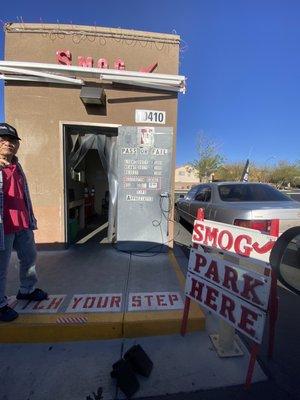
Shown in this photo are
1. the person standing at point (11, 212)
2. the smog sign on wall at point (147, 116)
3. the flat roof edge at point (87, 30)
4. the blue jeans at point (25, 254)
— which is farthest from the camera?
the smog sign on wall at point (147, 116)

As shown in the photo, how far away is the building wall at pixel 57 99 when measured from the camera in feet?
16.9

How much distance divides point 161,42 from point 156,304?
187 inches

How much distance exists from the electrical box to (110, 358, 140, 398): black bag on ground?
10.2ft

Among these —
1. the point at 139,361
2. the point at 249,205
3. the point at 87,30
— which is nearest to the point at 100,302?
the point at 139,361

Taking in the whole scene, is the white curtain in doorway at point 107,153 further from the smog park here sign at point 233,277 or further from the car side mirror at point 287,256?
the car side mirror at point 287,256

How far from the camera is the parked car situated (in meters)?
4.67

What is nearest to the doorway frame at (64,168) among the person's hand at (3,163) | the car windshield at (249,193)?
the person's hand at (3,163)

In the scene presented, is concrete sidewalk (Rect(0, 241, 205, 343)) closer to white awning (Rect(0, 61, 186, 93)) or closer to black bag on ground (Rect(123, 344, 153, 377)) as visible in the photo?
black bag on ground (Rect(123, 344, 153, 377))

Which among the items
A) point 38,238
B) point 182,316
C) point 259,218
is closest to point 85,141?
point 38,238

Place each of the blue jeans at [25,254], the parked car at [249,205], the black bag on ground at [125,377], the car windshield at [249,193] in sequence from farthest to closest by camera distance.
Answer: the car windshield at [249,193], the parked car at [249,205], the blue jeans at [25,254], the black bag on ground at [125,377]

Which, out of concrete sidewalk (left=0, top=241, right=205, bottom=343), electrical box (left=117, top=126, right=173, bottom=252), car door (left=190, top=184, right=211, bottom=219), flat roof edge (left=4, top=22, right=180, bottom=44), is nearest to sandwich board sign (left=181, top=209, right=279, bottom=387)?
concrete sidewalk (left=0, top=241, right=205, bottom=343)

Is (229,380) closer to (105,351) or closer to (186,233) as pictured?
(105,351)

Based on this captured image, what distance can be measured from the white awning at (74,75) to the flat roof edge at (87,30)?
31.1 inches

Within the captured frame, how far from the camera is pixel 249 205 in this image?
5.09 m
